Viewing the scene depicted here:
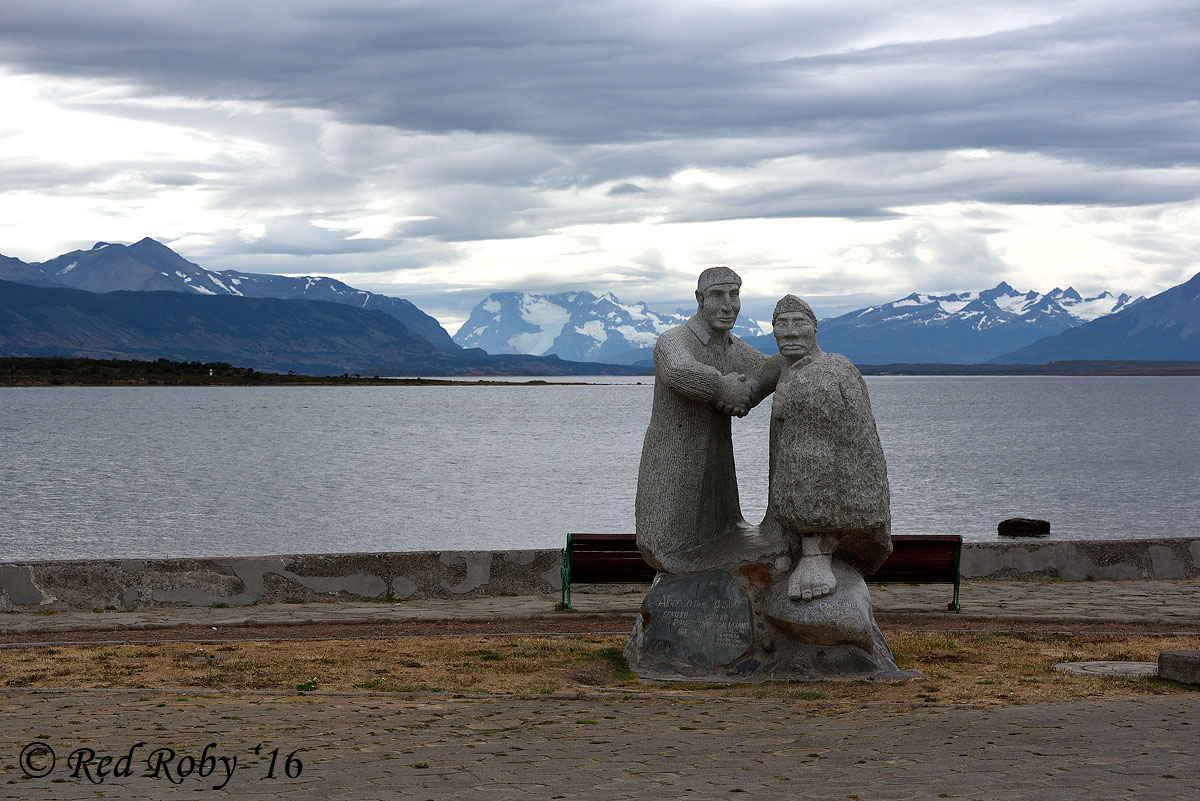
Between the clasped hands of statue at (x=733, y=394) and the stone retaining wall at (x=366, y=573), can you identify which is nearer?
the clasped hands of statue at (x=733, y=394)

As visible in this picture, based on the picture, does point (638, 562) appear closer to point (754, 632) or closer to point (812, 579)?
point (754, 632)

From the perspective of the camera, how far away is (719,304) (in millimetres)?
9875

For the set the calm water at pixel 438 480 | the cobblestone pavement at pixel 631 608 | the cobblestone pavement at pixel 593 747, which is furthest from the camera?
the calm water at pixel 438 480

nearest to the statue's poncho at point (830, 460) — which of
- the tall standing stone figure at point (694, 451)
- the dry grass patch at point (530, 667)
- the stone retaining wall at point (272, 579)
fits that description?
the tall standing stone figure at point (694, 451)

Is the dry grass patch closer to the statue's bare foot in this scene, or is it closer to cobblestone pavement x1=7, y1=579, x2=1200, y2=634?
the statue's bare foot

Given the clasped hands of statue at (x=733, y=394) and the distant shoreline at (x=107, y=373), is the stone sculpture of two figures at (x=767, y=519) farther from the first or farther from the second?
the distant shoreline at (x=107, y=373)

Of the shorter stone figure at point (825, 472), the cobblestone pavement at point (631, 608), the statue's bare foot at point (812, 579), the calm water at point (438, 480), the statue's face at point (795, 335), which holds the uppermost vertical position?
the statue's face at point (795, 335)

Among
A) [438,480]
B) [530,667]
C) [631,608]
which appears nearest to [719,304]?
[530,667]

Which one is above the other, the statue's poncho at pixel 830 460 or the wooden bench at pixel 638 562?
the statue's poncho at pixel 830 460

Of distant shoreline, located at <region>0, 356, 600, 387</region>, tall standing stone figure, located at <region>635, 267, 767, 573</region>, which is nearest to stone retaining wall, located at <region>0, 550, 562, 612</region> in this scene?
tall standing stone figure, located at <region>635, 267, 767, 573</region>

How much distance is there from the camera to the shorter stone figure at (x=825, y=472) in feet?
29.9

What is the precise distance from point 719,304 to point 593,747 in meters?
4.00

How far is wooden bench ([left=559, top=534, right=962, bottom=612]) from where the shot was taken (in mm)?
12438

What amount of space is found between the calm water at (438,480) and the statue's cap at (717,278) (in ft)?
66.3
